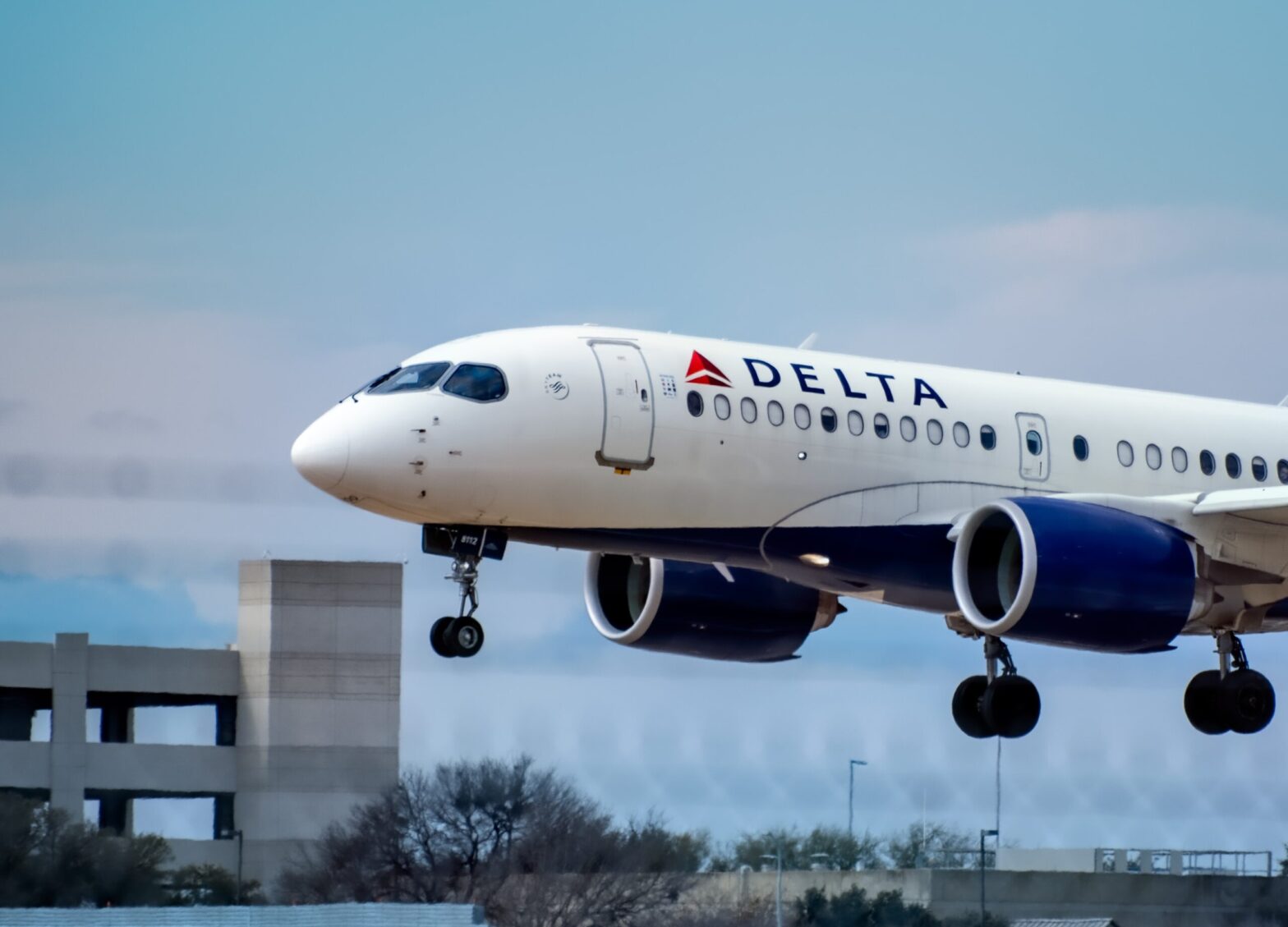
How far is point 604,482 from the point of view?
30.8 metres

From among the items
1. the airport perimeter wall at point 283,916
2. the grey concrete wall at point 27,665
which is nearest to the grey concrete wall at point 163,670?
the grey concrete wall at point 27,665

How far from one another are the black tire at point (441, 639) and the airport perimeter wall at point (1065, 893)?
14220 millimetres

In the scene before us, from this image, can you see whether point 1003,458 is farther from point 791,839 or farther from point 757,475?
point 791,839

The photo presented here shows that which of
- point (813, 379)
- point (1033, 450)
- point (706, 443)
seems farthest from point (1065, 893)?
point (706, 443)

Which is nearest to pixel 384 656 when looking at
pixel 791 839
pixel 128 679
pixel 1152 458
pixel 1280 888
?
pixel 128 679

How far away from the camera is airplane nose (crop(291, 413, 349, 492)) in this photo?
29656 mm

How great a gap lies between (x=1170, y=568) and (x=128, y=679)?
146ft

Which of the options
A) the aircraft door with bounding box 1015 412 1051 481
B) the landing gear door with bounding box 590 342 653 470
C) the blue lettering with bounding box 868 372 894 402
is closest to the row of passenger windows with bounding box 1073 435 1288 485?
the aircraft door with bounding box 1015 412 1051 481

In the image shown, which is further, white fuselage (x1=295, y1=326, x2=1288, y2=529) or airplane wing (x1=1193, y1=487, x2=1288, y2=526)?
airplane wing (x1=1193, y1=487, x2=1288, y2=526)

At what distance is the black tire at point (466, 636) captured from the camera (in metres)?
30.7

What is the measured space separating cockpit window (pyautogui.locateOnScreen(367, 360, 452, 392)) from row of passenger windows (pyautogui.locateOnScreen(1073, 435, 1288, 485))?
9.11 m

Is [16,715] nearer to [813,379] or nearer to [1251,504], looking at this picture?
[813,379]

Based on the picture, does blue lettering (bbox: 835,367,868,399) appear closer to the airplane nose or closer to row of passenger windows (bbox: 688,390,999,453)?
row of passenger windows (bbox: 688,390,999,453)

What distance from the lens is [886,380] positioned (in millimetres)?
33156
